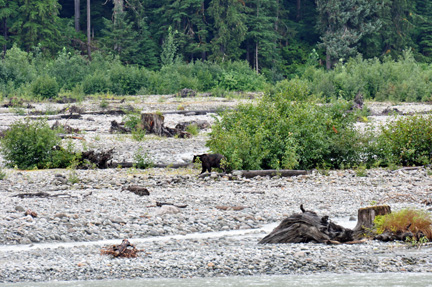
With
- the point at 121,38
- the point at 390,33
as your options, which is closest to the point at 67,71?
the point at 121,38

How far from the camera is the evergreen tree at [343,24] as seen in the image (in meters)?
46.2

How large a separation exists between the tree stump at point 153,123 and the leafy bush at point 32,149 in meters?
5.42

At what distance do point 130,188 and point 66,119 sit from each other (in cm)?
1299

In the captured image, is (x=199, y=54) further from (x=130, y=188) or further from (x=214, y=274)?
Answer: (x=214, y=274)

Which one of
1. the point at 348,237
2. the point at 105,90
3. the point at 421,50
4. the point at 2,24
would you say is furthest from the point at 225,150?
the point at 421,50

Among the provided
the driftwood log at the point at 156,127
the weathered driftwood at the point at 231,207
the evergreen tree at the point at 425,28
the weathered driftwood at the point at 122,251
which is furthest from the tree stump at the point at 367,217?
the evergreen tree at the point at 425,28

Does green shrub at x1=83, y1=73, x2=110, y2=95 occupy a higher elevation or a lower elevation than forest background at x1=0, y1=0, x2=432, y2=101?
lower

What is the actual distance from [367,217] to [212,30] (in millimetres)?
40311

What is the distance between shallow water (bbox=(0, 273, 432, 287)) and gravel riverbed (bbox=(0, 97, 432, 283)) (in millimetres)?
151

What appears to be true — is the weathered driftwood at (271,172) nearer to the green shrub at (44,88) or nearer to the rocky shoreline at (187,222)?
the rocky shoreline at (187,222)

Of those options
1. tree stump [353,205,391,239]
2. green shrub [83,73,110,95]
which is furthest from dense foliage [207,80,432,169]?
green shrub [83,73,110,95]

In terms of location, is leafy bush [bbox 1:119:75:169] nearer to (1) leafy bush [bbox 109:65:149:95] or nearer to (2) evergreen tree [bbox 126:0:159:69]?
(1) leafy bush [bbox 109:65:149:95]

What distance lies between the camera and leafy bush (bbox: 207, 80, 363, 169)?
13.6 meters

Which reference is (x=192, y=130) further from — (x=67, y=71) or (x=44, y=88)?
(x=67, y=71)
